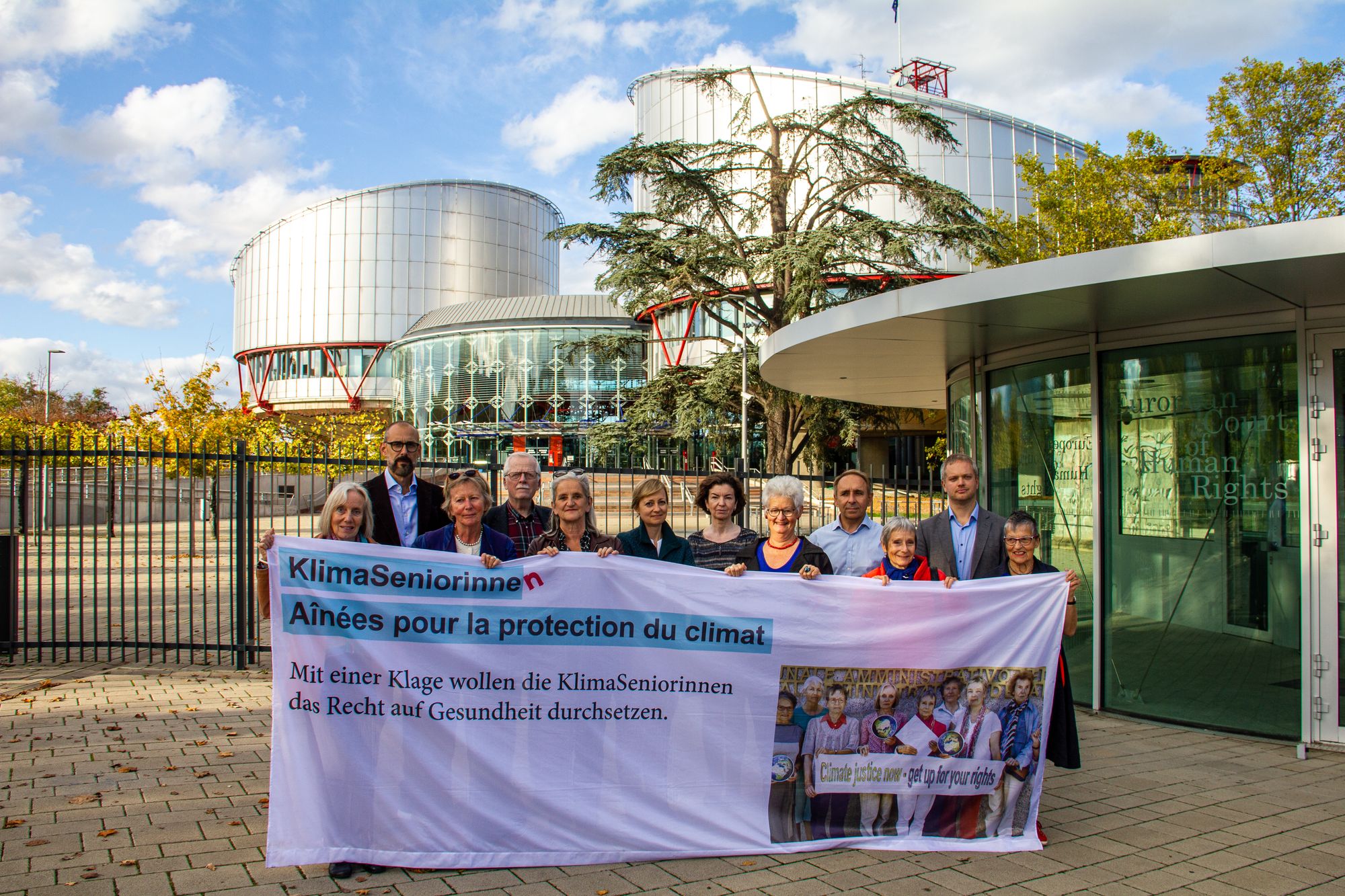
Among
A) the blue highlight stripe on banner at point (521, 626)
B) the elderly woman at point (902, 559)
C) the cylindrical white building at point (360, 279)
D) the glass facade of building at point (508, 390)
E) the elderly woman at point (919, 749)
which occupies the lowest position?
the elderly woman at point (919, 749)

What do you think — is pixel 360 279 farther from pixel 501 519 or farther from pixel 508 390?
pixel 501 519

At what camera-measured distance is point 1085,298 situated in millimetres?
6293

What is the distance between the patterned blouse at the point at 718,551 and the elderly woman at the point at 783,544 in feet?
0.55

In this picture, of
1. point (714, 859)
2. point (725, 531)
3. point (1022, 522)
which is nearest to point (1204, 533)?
point (1022, 522)

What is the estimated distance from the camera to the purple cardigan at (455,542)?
4.75m

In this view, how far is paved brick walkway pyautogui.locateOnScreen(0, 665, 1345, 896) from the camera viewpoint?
4.09m

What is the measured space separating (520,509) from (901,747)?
7.93ft

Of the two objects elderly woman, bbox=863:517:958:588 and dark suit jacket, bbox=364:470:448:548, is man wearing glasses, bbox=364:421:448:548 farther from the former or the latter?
elderly woman, bbox=863:517:958:588

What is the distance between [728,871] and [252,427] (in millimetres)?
30122

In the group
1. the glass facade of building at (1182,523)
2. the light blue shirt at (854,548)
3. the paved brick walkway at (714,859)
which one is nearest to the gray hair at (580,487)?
the light blue shirt at (854,548)

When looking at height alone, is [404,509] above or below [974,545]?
above

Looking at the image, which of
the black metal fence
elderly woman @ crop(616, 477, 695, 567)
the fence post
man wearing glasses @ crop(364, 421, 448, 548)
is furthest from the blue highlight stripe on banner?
the fence post

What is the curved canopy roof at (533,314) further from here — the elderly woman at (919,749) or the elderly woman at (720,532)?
the elderly woman at (919,749)

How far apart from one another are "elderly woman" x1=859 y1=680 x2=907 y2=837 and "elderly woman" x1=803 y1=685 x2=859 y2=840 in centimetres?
4
